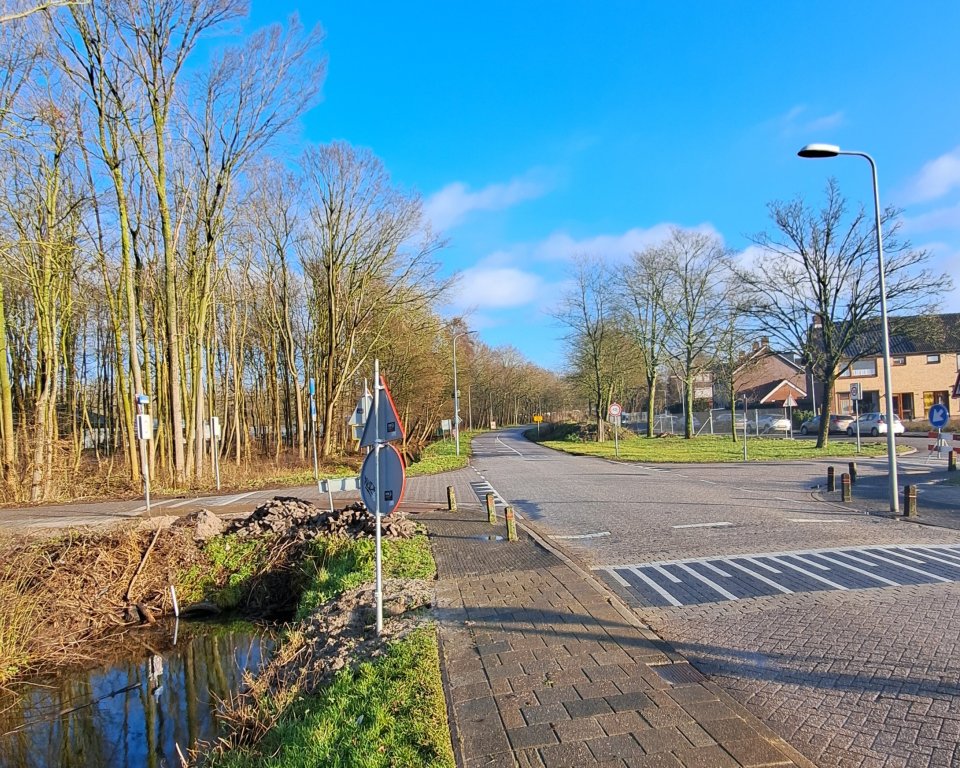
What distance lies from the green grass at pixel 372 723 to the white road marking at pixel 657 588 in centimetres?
266

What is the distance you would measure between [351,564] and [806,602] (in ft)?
18.9

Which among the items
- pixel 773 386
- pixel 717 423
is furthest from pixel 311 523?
pixel 773 386

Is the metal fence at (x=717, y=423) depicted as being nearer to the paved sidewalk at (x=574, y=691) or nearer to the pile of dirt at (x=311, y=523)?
the pile of dirt at (x=311, y=523)

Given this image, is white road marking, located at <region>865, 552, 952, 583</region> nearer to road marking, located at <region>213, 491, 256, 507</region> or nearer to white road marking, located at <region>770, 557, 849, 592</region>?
white road marking, located at <region>770, 557, 849, 592</region>

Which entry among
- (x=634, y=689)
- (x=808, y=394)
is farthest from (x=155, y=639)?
(x=808, y=394)

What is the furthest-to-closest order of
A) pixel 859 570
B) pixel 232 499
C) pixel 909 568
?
pixel 232 499, pixel 909 568, pixel 859 570

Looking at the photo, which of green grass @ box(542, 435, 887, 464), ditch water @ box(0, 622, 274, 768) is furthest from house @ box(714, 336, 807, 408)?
ditch water @ box(0, 622, 274, 768)

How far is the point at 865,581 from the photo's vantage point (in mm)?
6773

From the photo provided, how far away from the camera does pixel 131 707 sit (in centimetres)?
714

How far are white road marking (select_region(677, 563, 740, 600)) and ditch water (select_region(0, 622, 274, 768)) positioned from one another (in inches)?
194

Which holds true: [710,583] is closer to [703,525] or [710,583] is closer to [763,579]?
[763,579]

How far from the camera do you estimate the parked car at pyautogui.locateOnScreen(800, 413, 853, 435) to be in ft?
143

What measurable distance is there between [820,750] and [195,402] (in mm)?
22085

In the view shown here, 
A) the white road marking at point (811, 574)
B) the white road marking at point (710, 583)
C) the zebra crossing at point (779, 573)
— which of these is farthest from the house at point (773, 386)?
the white road marking at point (710, 583)
